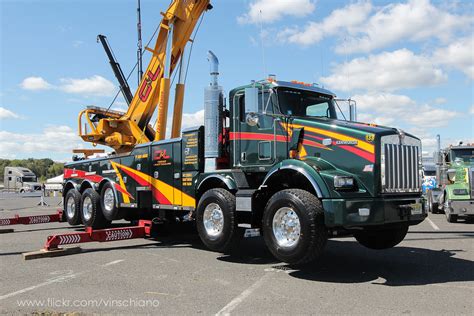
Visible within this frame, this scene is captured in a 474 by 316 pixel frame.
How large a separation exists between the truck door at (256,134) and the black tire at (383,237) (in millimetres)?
2099

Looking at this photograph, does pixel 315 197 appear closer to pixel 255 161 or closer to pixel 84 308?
pixel 255 161

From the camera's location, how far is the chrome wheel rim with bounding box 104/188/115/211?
11.5 meters

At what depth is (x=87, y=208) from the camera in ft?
41.4

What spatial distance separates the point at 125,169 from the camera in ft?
36.1

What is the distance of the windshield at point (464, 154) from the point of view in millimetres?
14508

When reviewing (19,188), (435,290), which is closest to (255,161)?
(435,290)

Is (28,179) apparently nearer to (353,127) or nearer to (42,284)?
(42,284)

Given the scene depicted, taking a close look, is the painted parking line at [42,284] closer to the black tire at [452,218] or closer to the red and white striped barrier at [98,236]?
the red and white striped barrier at [98,236]

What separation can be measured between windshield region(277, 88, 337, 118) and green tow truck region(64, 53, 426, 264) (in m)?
0.02

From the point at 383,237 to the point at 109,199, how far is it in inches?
283

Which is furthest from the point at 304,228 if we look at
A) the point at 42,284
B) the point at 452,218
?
the point at 452,218

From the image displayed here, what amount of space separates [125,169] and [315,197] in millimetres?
6026

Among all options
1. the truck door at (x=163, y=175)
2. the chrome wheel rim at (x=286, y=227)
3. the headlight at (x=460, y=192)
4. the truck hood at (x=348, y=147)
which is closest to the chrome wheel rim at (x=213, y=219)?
the truck door at (x=163, y=175)

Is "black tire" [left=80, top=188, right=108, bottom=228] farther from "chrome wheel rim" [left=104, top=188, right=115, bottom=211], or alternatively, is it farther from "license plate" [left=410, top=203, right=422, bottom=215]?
"license plate" [left=410, top=203, right=422, bottom=215]
